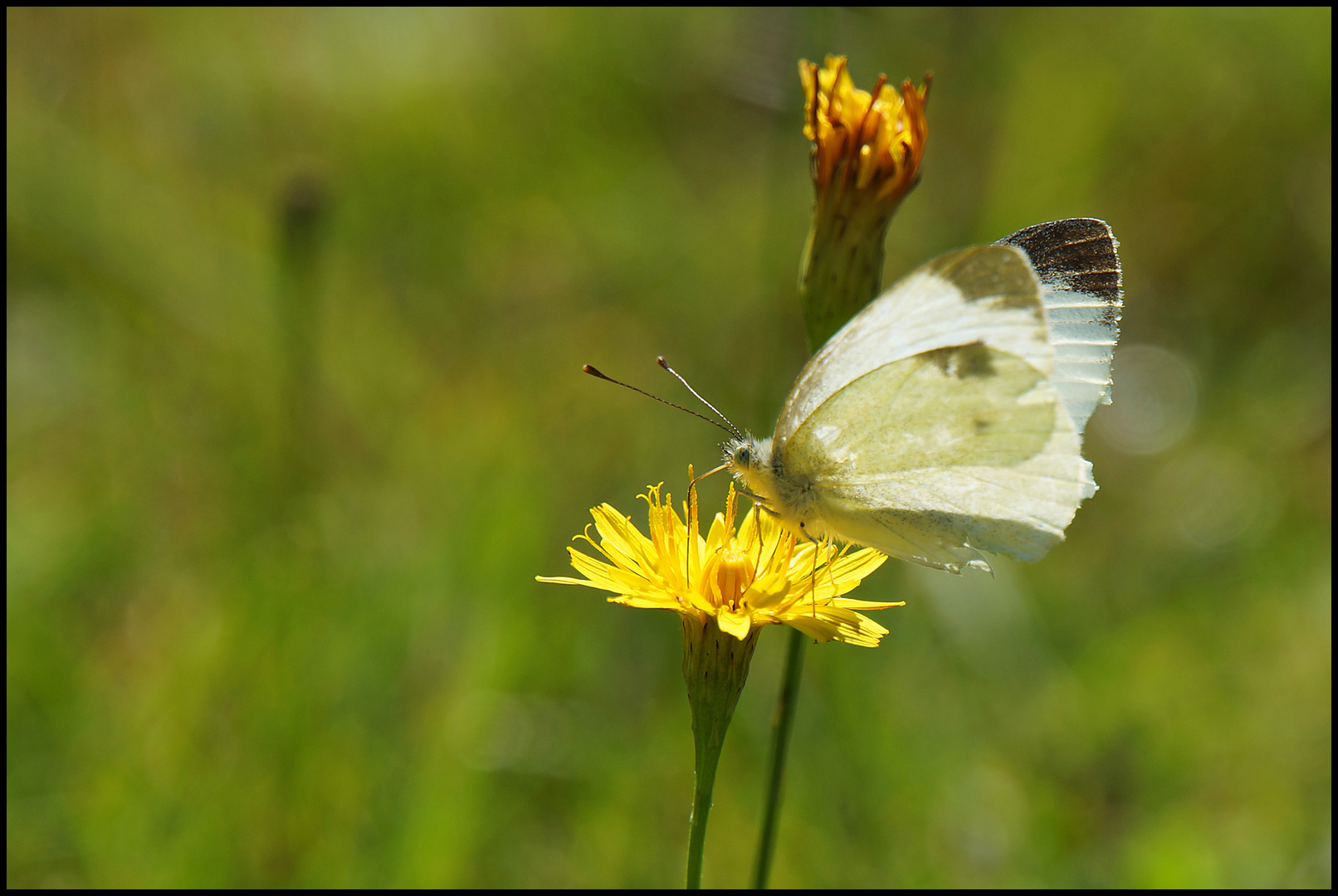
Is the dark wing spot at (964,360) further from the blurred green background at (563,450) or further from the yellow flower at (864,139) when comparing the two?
the blurred green background at (563,450)

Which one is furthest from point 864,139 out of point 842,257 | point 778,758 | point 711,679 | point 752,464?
point 778,758

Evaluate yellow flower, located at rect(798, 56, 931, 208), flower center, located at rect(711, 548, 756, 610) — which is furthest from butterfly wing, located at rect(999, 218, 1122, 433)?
flower center, located at rect(711, 548, 756, 610)

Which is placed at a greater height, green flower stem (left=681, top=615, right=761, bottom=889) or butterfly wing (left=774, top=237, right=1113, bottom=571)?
butterfly wing (left=774, top=237, right=1113, bottom=571)

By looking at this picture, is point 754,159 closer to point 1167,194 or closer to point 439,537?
point 1167,194

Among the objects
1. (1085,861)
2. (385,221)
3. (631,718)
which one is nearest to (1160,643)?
(1085,861)

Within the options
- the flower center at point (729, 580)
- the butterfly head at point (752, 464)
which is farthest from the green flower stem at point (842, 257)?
the flower center at point (729, 580)

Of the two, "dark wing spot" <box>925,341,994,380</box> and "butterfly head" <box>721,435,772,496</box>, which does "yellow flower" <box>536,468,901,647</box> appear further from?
"dark wing spot" <box>925,341,994,380</box>
